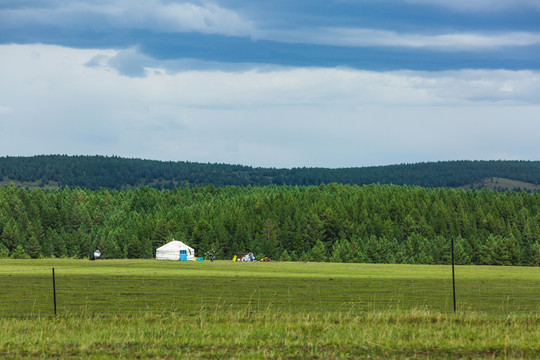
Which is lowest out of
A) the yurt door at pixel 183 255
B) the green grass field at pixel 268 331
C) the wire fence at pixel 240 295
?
the yurt door at pixel 183 255

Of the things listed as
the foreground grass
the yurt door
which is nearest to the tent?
the yurt door

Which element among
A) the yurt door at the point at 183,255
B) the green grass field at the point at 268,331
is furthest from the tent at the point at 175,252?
the green grass field at the point at 268,331

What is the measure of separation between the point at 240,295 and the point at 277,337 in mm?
34090

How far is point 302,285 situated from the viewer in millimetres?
80812

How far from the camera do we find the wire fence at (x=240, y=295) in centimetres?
5092

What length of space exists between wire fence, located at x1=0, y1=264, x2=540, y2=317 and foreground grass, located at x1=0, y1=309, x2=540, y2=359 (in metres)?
Answer: 7.97

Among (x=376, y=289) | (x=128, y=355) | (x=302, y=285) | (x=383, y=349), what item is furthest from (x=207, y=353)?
(x=302, y=285)

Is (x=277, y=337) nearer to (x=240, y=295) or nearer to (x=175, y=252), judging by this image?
(x=240, y=295)

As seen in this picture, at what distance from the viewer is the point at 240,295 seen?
215 feet

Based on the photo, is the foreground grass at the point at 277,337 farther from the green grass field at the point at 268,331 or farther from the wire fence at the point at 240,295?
the wire fence at the point at 240,295

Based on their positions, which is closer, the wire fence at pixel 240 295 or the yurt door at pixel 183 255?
the wire fence at pixel 240 295

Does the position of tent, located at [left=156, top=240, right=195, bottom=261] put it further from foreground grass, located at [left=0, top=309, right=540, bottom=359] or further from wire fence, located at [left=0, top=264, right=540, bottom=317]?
foreground grass, located at [left=0, top=309, right=540, bottom=359]

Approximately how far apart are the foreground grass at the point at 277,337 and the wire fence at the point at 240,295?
7969 mm

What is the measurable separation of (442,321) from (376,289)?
37618mm
